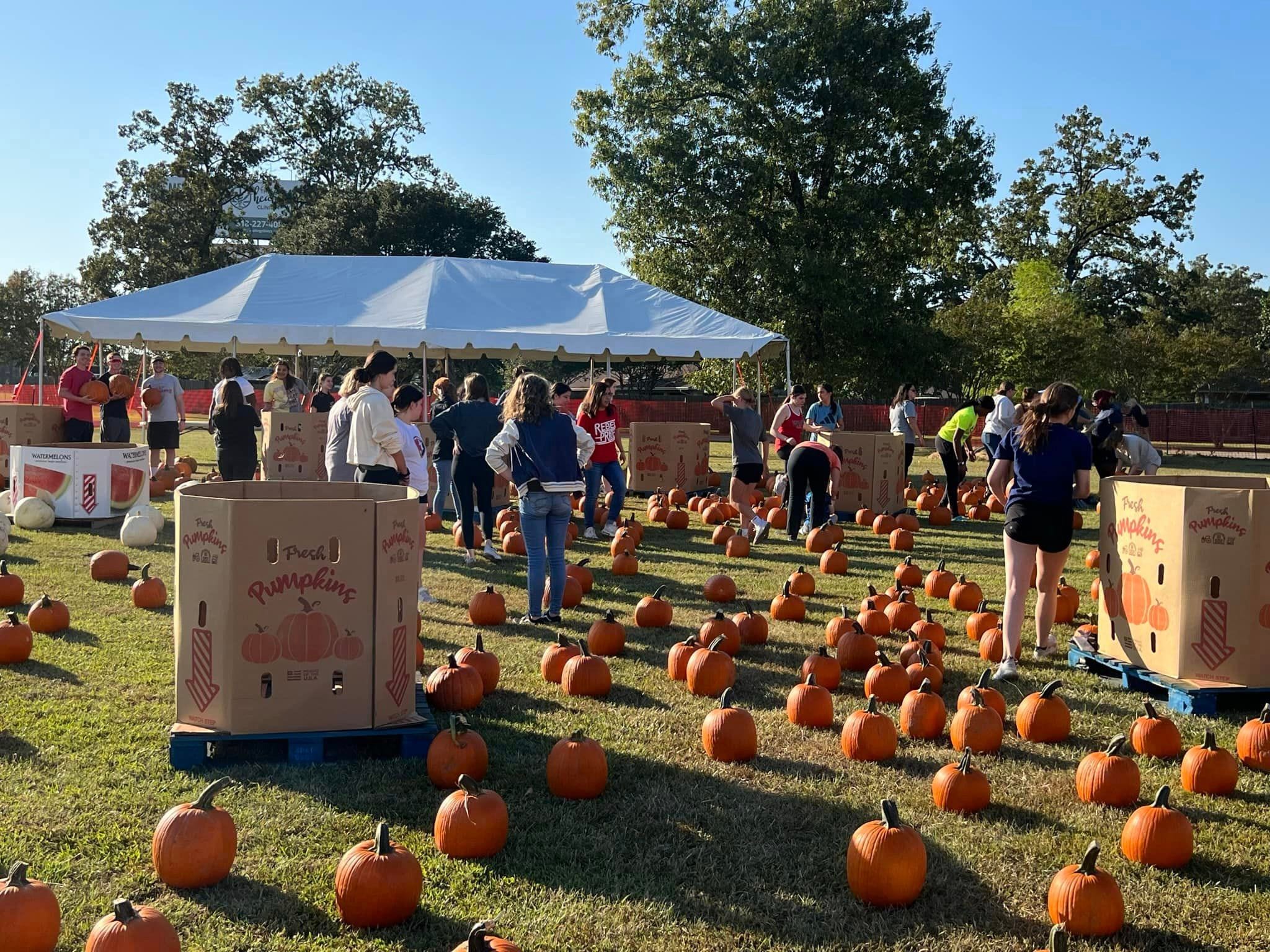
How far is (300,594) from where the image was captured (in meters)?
4.82

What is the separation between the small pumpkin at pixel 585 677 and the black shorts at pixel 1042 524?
2889 mm

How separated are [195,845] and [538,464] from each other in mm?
4319

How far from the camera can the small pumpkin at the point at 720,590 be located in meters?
9.24

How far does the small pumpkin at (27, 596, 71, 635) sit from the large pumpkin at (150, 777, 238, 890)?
427cm

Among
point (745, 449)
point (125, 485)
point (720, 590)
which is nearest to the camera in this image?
point (720, 590)

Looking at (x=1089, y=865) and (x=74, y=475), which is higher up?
(x=74, y=475)

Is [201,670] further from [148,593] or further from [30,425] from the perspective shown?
[30,425]

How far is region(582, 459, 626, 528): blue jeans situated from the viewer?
1311 cm

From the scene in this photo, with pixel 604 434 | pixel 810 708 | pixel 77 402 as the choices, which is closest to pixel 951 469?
pixel 604 434

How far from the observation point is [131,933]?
302 cm

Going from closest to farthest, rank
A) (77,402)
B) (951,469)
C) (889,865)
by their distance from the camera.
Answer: (889,865) < (77,402) < (951,469)

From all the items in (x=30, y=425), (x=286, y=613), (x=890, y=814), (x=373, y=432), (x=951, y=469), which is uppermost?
(x=30, y=425)

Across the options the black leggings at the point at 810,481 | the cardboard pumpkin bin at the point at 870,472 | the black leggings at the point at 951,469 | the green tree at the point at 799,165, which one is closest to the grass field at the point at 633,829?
the black leggings at the point at 810,481

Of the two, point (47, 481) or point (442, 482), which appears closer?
point (47, 481)
